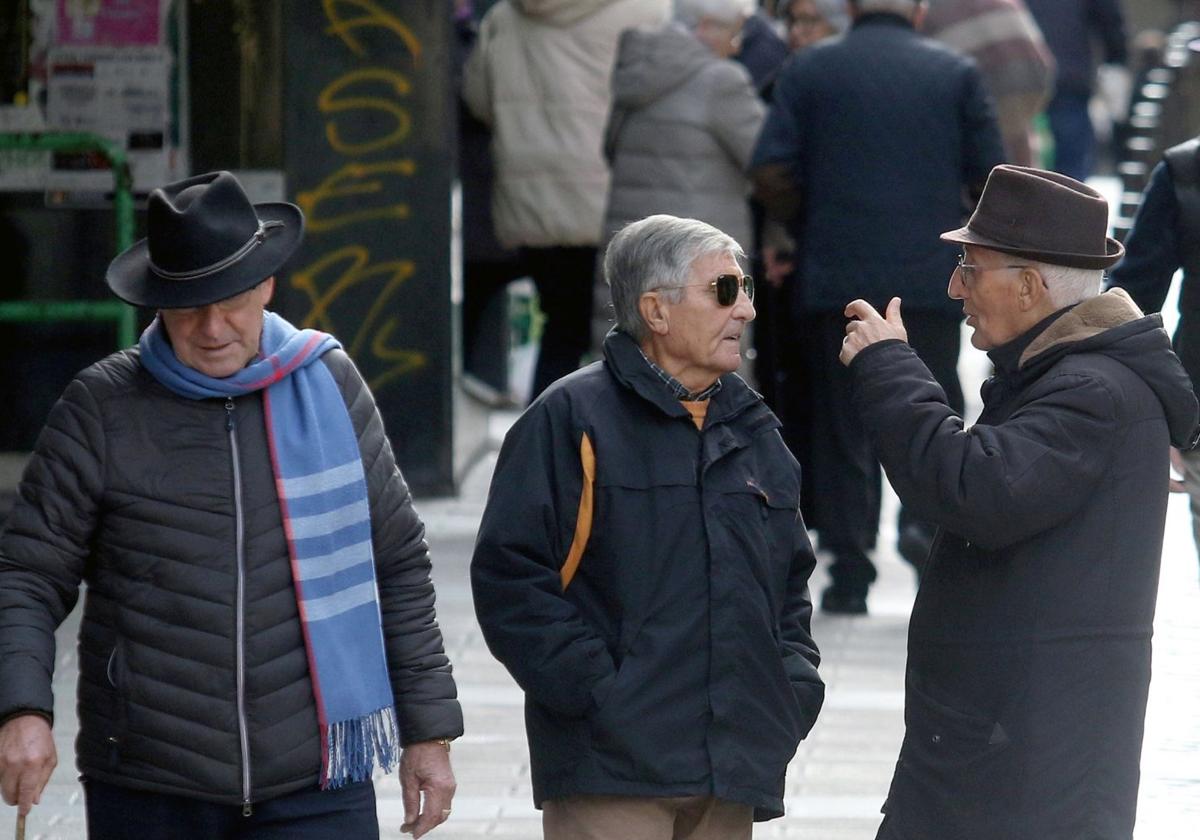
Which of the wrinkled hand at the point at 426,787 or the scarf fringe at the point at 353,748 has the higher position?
the scarf fringe at the point at 353,748

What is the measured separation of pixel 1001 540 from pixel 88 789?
1525 mm

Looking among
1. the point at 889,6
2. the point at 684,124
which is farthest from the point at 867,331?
the point at 684,124

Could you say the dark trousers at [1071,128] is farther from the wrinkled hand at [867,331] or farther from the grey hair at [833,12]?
the wrinkled hand at [867,331]

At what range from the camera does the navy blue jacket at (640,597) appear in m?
3.80

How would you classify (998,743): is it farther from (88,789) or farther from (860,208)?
(860,208)

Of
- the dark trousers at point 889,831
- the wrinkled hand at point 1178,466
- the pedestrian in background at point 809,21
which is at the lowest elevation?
the dark trousers at point 889,831

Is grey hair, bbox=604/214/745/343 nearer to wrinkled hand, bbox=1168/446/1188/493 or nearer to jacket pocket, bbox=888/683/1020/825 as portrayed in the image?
jacket pocket, bbox=888/683/1020/825

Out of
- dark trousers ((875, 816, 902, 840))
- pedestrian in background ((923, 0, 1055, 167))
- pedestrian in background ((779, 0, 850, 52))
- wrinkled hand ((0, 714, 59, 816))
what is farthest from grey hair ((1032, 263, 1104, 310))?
pedestrian in background ((923, 0, 1055, 167))

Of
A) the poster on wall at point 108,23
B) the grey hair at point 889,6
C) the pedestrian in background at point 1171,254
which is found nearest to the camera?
the pedestrian in background at point 1171,254

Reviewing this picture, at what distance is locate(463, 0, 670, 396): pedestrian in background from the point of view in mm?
9297

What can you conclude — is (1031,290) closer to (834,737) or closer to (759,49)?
(834,737)

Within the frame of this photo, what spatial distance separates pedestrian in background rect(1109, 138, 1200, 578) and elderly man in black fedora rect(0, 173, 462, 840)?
2894mm

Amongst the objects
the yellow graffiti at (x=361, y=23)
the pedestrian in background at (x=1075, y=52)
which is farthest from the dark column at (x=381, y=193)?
the pedestrian in background at (x=1075, y=52)

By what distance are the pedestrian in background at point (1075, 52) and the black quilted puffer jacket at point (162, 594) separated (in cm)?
987
